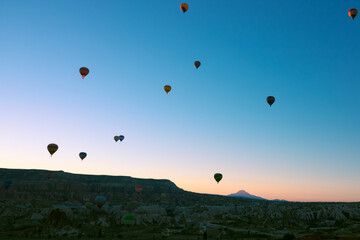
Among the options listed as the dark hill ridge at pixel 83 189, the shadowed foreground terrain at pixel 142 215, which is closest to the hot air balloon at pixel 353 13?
the shadowed foreground terrain at pixel 142 215

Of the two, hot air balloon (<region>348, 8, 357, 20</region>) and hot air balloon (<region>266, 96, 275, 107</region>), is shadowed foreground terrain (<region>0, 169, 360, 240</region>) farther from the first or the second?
hot air balloon (<region>348, 8, 357, 20</region>)

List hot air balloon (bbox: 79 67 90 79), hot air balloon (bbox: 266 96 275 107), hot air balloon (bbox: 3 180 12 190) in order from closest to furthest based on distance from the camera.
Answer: hot air balloon (bbox: 266 96 275 107)
hot air balloon (bbox: 79 67 90 79)
hot air balloon (bbox: 3 180 12 190)

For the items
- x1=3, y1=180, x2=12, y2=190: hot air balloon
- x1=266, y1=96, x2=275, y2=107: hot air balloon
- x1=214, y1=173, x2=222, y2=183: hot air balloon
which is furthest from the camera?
x1=3, y1=180, x2=12, y2=190: hot air balloon

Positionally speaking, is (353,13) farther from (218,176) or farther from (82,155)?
(82,155)

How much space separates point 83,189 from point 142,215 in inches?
2678

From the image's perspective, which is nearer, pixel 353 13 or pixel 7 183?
pixel 353 13

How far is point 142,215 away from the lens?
86.3 meters

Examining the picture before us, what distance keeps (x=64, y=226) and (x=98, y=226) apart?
10.8 m

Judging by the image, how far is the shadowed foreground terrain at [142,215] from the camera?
60656 millimetres

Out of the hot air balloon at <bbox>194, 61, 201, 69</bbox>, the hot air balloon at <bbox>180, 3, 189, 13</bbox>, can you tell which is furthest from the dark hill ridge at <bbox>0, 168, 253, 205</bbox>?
the hot air balloon at <bbox>180, 3, 189, 13</bbox>

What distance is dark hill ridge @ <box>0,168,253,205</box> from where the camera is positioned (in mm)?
129625

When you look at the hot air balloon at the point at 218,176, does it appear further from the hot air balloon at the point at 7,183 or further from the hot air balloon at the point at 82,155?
the hot air balloon at the point at 7,183

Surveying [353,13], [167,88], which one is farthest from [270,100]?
[167,88]

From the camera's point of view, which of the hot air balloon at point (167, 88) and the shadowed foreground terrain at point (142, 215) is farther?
the hot air balloon at point (167, 88)
